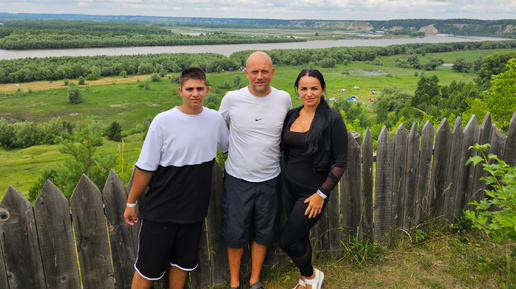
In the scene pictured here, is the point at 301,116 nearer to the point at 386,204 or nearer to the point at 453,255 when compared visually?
the point at 386,204

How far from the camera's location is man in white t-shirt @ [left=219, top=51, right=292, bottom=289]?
2.94m

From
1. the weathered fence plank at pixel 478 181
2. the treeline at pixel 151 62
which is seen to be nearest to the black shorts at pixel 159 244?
the weathered fence plank at pixel 478 181

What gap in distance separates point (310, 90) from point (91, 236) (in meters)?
2.02

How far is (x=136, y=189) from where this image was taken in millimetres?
2703

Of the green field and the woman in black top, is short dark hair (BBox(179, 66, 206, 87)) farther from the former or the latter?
the green field

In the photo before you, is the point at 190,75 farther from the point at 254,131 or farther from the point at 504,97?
the point at 504,97

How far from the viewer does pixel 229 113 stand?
118 inches

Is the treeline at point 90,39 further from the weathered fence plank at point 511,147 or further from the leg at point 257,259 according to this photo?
the leg at point 257,259

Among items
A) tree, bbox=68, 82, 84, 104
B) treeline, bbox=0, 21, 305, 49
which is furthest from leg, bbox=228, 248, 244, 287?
treeline, bbox=0, 21, 305, 49

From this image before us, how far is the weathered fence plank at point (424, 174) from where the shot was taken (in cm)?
381

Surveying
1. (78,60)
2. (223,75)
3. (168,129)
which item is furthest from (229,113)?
(78,60)

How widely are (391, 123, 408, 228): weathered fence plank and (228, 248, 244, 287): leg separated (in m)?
1.71

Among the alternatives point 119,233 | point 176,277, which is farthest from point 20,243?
point 176,277

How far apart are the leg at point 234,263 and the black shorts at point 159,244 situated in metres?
0.42
